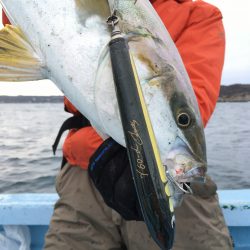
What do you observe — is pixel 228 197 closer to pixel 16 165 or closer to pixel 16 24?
pixel 16 24

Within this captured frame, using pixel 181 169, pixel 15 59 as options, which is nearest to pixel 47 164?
pixel 15 59

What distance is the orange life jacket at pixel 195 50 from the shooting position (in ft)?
7.60

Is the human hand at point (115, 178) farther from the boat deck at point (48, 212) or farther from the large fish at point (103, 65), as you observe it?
the boat deck at point (48, 212)

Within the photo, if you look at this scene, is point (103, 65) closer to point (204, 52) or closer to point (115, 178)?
point (115, 178)

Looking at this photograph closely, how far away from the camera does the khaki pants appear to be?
2.59m

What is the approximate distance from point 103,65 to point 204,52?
2.38 ft

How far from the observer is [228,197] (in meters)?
3.82

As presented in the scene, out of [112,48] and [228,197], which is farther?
[228,197]

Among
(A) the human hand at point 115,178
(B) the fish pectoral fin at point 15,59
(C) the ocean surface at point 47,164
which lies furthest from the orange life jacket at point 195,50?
(C) the ocean surface at point 47,164

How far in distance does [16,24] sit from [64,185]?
1.20 metres

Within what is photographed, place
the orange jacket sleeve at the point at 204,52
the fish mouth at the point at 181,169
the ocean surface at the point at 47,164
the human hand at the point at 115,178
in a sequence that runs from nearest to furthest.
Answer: the fish mouth at the point at 181,169 < the human hand at the point at 115,178 < the orange jacket sleeve at the point at 204,52 < the ocean surface at the point at 47,164

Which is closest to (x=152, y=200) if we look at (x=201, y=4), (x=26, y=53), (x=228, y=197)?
(x=26, y=53)

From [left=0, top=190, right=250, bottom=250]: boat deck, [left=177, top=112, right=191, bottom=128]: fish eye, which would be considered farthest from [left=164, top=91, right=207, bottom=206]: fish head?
[left=0, top=190, right=250, bottom=250]: boat deck

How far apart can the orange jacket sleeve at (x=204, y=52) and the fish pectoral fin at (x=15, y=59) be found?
87 cm
